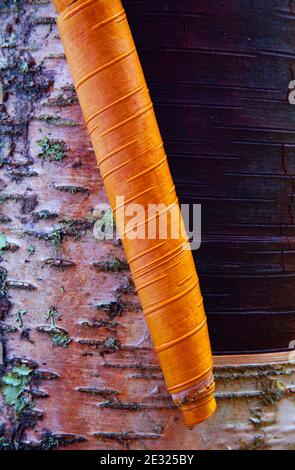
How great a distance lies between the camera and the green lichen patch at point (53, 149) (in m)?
0.67

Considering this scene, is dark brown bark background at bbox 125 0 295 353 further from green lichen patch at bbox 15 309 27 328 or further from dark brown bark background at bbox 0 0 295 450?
green lichen patch at bbox 15 309 27 328

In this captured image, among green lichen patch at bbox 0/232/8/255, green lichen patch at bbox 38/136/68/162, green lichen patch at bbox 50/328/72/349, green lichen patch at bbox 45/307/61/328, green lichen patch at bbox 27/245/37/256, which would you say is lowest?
green lichen patch at bbox 50/328/72/349

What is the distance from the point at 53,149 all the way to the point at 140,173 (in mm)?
158

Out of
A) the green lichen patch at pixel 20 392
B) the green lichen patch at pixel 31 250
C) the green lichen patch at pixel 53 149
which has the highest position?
the green lichen patch at pixel 53 149

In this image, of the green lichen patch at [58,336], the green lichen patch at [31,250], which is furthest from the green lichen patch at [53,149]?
the green lichen patch at [58,336]

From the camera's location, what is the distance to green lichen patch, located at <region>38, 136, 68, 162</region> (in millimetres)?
669

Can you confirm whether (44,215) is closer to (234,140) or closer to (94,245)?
(94,245)

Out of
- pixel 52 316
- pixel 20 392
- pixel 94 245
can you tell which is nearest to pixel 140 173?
pixel 94 245

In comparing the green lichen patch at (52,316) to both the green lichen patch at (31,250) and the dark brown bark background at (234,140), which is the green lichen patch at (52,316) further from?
the dark brown bark background at (234,140)

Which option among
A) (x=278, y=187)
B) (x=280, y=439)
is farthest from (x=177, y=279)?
(x=280, y=439)

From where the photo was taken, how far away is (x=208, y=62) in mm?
639

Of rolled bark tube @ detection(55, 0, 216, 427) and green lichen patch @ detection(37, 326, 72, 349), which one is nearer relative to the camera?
rolled bark tube @ detection(55, 0, 216, 427)

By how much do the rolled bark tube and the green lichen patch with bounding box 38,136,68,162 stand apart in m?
0.08

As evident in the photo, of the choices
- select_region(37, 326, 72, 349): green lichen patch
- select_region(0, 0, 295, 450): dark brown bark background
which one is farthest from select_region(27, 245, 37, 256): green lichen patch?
select_region(37, 326, 72, 349): green lichen patch
